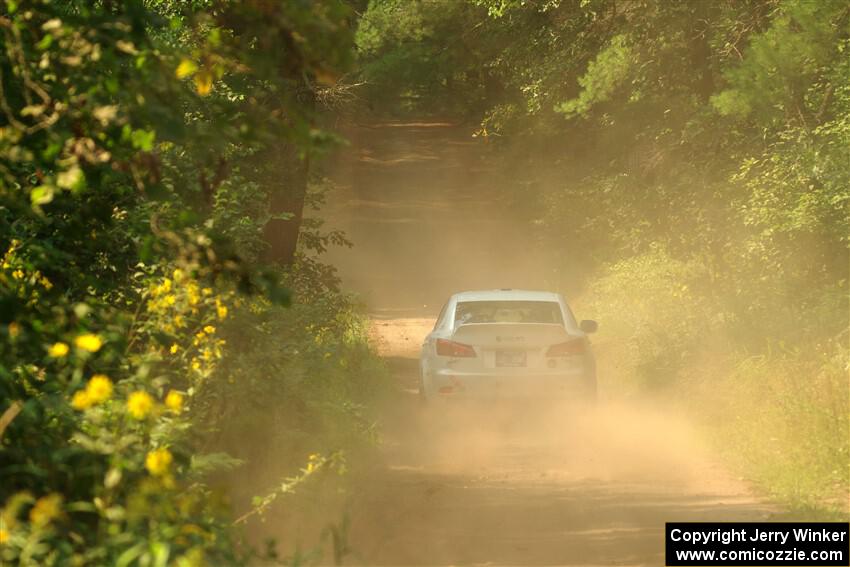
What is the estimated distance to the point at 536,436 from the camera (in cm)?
1475

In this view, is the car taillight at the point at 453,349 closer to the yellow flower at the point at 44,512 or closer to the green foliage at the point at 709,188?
the green foliage at the point at 709,188

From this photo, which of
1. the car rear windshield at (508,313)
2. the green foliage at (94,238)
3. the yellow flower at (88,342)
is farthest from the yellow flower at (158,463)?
the car rear windshield at (508,313)

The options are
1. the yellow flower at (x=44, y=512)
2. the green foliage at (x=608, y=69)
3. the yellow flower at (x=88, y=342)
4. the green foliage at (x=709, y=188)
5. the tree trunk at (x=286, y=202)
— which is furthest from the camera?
the green foliage at (x=608, y=69)

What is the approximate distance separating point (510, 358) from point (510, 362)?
0.05 meters

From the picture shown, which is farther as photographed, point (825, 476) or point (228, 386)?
point (825, 476)

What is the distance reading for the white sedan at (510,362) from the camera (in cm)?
1482

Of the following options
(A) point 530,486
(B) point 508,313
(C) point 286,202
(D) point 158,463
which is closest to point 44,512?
(D) point 158,463

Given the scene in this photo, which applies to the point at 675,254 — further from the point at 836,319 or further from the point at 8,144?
the point at 8,144

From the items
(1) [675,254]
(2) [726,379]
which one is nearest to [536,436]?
(2) [726,379]

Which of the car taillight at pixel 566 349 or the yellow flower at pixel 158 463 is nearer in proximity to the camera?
the yellow flower at pixel 158 463

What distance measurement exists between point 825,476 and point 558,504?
251cm

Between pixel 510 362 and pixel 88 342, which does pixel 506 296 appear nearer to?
pixel 510 362

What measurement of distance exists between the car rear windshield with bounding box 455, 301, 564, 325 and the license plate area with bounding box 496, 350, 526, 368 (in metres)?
0.72

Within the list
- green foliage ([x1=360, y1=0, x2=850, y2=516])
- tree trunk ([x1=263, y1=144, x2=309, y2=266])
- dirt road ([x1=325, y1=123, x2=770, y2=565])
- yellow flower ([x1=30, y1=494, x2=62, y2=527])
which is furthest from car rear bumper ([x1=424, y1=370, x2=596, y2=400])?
yellow flower ([x1=30, y1=494, x2=62, y2=527])
